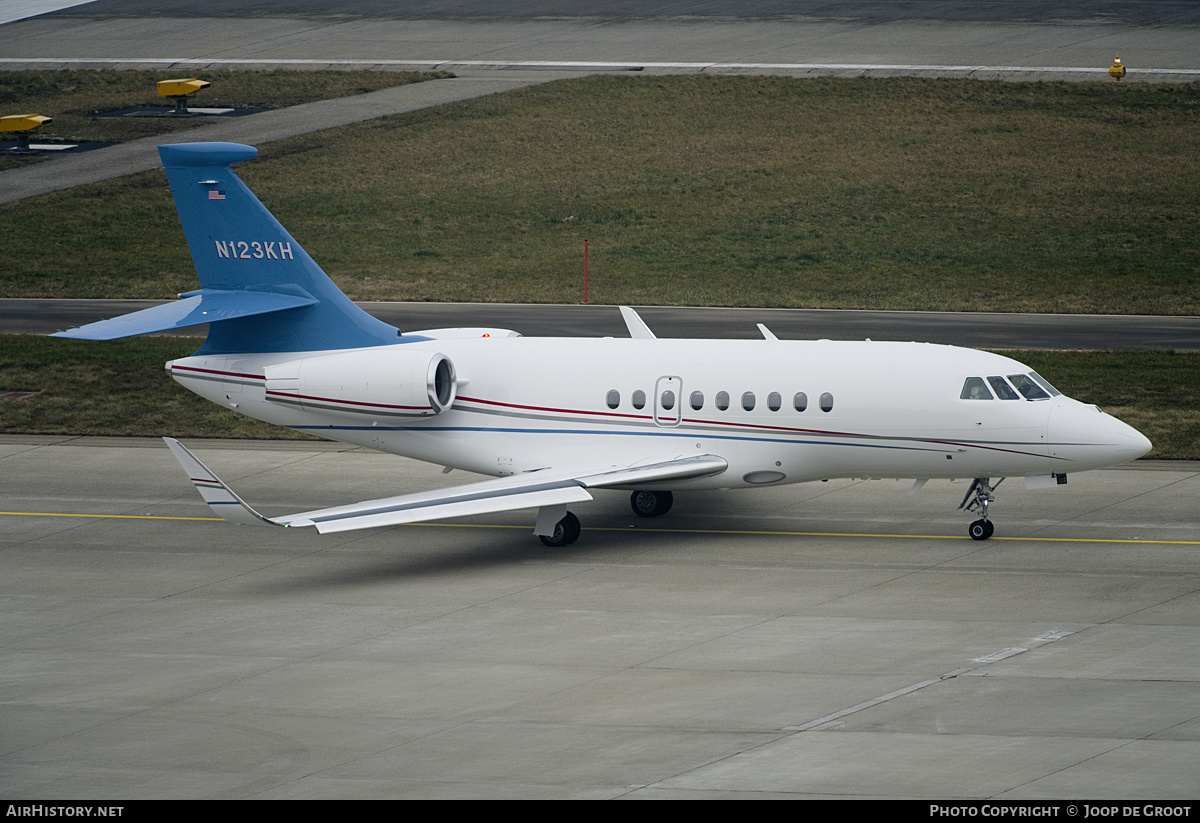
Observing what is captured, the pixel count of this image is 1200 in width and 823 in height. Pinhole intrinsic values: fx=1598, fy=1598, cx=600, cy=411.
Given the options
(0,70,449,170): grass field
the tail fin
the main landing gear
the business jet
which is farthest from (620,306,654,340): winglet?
(0,70,449,170): grass field

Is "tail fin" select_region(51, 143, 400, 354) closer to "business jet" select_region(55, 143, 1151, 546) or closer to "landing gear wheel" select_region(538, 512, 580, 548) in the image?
"business jet" select_region(55, 143, 1151, 546)

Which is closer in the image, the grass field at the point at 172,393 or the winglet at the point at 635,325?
the winglet at the point at 635,325

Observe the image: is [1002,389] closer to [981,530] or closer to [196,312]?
[981,530]

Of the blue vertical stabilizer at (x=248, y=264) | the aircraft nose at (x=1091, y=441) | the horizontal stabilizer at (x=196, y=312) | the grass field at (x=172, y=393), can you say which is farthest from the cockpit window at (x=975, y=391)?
the horizontal stabilizer at (x=196, y=312)

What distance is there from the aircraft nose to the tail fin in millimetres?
12020

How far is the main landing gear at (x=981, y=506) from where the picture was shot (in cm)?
2675

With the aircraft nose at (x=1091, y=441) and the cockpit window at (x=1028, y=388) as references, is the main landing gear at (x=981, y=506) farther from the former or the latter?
A: the cockpit window at (x=1028, y=388)

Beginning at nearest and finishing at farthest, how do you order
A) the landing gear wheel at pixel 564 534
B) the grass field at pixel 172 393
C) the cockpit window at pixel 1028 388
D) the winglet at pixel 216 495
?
1. the winglet at pixel 216 495
2. the cockpit window at pixel 1028 388
3. the landing gear wheel at pixel 564 534
4. the grass field at pixel 172 393

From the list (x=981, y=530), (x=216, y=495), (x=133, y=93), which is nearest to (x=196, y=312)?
(x=216, y=495)

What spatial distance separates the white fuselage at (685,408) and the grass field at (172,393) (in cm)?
769

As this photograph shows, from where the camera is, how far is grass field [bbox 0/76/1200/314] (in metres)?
53.2

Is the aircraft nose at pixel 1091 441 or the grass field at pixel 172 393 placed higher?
the aircraft nose at pixel 1091 441

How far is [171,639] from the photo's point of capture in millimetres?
22531
